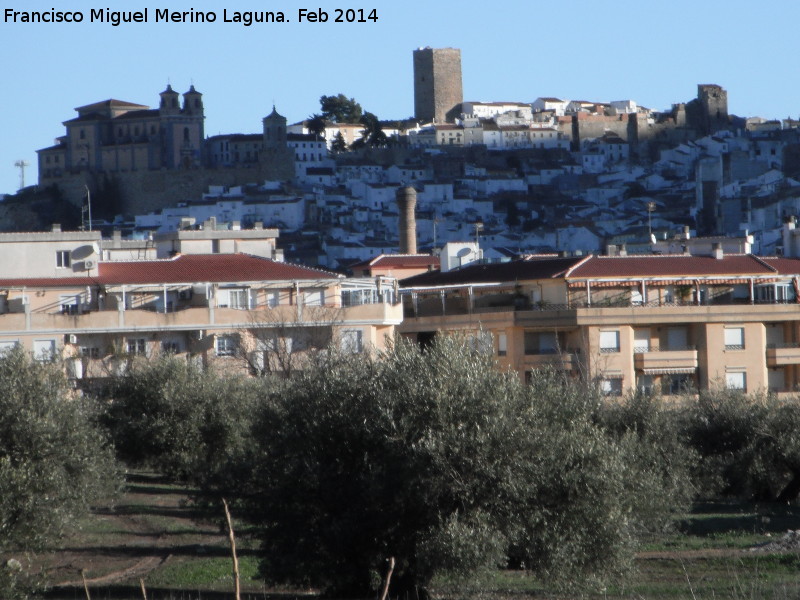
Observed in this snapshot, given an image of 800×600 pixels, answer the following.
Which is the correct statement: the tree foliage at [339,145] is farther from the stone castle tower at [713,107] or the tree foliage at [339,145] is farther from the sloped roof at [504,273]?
the sloped roof at [504,273]

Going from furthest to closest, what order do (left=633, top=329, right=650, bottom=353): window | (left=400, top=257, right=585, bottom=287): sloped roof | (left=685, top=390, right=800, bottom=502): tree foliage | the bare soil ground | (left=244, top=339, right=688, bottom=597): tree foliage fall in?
(left=400, top=257, right=585, bottom=287): sloped roof, (left=633, top=329, right=650, bottom=353): window, (left=685, top=390, right=800, bottom=502): tree foliage, the bare soil ground, (left=244, top=339, right=688, bottom=597): tree foliage

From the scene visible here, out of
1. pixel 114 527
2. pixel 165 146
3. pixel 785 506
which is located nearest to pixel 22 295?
pixel 114 527

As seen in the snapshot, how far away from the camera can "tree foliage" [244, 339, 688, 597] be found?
16219 millimetres

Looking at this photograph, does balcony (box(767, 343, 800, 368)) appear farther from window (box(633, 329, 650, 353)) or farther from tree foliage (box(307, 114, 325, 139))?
tree foliage (box(307, 114, 325, 139))

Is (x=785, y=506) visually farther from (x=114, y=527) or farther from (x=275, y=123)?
(x=275, y=123)

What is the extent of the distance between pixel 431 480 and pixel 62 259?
848 inches

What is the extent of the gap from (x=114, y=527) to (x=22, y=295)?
12202mm

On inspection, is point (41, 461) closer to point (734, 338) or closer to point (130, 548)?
point (130, 548)

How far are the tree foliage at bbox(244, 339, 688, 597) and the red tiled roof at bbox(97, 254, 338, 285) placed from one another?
1851 cm

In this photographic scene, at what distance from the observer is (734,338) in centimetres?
3841

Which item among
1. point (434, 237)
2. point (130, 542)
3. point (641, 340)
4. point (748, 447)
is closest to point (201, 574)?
point (130, 542)

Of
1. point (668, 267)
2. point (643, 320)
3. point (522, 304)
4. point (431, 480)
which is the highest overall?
point (668, 267)

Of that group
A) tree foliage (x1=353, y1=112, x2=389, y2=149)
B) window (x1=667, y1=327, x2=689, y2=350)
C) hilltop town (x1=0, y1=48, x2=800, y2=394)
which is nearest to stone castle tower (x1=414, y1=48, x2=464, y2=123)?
hilltop town (x1=0, y1=48, x2=800, y2=394)

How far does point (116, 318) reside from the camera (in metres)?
33.4
